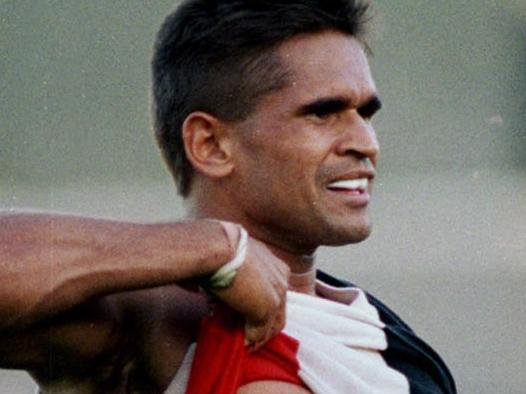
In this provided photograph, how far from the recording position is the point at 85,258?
2174 millimetres

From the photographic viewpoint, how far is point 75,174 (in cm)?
868

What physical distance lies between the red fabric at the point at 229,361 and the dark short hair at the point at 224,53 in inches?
19.0

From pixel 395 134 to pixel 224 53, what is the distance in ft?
19.0

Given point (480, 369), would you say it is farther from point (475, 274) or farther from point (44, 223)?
point (44, 223)

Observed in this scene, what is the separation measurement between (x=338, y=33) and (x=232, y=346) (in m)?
0.73

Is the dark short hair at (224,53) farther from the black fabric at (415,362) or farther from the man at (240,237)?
the black fabric at (415,362)

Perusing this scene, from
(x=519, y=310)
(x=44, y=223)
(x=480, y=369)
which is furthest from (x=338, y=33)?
(x=519, y=310)

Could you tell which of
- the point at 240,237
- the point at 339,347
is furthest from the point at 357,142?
the point at 240,237

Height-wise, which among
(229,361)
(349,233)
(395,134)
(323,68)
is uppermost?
(323,68)

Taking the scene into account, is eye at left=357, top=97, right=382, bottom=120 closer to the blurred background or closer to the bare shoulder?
the bare shoulder

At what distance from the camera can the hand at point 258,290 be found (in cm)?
228

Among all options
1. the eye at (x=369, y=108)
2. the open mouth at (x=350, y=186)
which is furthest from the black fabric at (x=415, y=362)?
the eye at (x=369, y=108)

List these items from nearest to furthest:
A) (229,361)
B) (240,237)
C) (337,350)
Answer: (240,237)
(229,361)
(337,350)

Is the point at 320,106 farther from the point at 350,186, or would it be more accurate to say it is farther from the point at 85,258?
the point at 85,258
